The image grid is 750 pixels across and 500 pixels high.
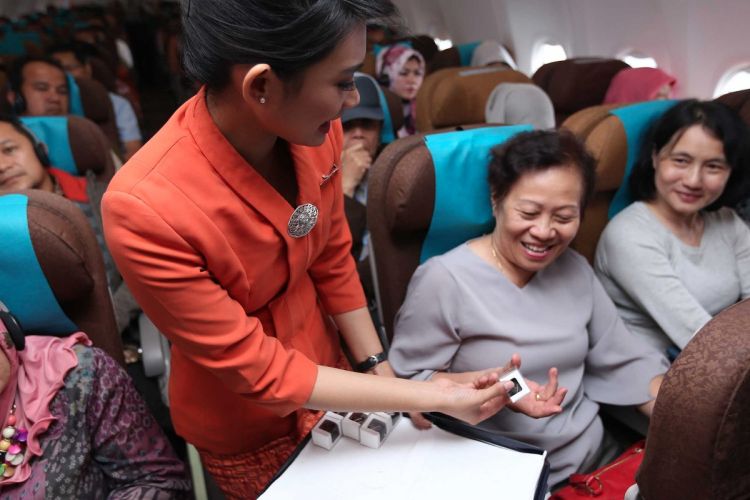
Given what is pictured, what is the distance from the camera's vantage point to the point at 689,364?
0.87 metres

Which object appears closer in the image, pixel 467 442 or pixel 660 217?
pixel 467 442

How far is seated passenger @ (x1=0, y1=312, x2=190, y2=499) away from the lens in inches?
47.7

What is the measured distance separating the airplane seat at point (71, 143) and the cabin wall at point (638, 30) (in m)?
1.42

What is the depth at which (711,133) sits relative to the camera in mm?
1758

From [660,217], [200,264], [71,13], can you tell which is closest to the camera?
[200,264]

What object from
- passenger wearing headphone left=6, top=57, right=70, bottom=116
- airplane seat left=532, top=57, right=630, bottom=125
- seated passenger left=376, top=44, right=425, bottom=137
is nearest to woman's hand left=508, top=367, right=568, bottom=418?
airplane seat left=532, top=57, right=630, bottom=125

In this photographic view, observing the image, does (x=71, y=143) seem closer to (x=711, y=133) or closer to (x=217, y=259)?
(x=217, y=259)

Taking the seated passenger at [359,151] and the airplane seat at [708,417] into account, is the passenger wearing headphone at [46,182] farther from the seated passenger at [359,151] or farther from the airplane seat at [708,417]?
the airplane seat at [708,417]

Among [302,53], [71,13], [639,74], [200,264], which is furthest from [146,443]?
[71,13]

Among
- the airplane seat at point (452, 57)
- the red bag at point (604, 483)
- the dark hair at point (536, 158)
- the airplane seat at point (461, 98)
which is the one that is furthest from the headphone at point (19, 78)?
the red bag at point (604, 483)

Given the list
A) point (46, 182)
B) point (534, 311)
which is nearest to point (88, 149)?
point (46, 182)

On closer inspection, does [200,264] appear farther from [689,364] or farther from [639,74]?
[639,74]

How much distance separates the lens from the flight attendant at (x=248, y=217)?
792mm

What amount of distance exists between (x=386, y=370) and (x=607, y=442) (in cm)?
69
